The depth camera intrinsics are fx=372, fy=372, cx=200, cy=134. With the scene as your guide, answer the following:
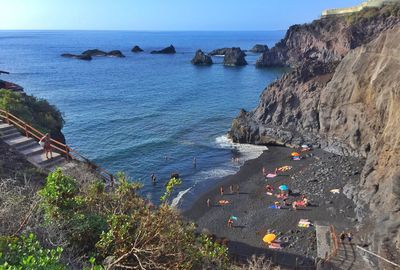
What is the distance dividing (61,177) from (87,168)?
6454 millimetres

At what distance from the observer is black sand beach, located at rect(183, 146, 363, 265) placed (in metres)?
29.4

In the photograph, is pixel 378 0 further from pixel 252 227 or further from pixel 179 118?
pixel 252 227

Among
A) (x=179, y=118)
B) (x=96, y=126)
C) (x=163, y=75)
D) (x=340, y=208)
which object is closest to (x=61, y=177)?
(x=340, y=208)

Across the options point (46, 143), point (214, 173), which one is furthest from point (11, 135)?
point (214, 173)

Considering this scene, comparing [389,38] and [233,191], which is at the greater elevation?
[389,38]

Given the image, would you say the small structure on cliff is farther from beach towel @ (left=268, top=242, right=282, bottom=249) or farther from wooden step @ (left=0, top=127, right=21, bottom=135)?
wooden step @ (left=0, top=127, right=21, bottom=135)

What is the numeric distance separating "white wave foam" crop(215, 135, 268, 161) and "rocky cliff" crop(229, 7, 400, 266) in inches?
42.1

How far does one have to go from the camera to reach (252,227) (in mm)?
32156

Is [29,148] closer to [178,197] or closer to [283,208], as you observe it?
[178,197]

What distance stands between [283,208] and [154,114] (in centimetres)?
3697

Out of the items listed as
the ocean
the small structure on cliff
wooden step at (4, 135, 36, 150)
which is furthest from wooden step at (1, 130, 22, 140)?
the small structure on cliff

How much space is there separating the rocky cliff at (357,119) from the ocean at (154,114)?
662 cm

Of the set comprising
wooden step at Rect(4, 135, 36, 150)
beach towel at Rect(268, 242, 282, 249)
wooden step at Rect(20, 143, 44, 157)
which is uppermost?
wooden step at Rect(4, 135, 36, 150)

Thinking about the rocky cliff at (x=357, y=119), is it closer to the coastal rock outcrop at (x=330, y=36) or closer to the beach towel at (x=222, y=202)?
the beach towel at (x=222, y=202)
